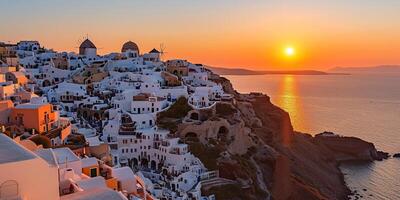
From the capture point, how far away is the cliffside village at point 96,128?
1177 centimetres

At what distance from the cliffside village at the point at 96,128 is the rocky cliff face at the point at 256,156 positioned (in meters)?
1.31

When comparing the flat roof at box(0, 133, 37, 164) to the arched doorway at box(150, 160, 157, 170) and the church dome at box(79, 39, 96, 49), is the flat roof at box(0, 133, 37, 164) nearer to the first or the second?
the arched doorway at box(150, 160, 157, 170)

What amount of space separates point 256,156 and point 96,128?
→ 47.2 ft

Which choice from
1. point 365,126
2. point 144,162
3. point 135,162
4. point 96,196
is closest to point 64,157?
point 96,196

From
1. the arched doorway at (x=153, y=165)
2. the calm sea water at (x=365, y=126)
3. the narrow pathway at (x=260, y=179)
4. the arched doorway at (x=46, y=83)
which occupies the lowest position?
the calm sea water at (x=365, y=126)

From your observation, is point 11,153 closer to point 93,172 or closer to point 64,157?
point 64,157

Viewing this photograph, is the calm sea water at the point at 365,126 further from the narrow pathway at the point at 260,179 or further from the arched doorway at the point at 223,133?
the arched doorway at the point at 223,133

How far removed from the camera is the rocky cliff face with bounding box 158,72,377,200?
34438mm

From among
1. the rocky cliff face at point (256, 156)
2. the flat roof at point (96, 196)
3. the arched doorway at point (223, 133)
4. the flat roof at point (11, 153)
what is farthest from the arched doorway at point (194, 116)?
the flat roof at point (11, 153)

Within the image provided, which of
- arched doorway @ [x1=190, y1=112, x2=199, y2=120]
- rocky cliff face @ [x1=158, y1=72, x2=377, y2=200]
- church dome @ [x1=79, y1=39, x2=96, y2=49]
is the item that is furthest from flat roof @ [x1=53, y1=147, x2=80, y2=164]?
church dome @ [x1=79, y1=39, x2=96, y2=49]

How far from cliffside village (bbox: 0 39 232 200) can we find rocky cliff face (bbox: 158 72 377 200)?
4.30 ft

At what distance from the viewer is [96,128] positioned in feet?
119

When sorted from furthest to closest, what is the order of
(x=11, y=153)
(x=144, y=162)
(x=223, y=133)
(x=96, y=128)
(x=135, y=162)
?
1. (x=223, y=133)
2. (x=96, y=128)
3. (x=144, y=162)
4. (x=135, y=162)
5. (x=11, y=153)

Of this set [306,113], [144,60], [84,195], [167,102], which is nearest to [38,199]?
[84,195]
